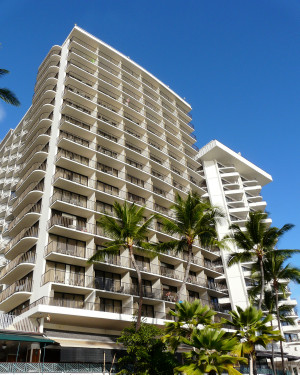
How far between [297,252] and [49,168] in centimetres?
3013

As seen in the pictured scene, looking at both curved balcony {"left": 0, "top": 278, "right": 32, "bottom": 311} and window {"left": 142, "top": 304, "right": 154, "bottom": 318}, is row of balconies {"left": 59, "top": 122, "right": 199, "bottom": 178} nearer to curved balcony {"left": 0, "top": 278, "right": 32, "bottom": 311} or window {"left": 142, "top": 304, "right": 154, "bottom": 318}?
curved balcony {"left": 0, "top": 278, "right": 32, "bottom": 311}

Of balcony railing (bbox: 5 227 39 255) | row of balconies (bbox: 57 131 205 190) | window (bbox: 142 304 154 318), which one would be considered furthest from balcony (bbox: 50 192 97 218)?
window (bbox: 142 304 154 318)

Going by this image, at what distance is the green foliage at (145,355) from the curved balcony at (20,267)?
1253 cm

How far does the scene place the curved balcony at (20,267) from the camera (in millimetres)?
34312

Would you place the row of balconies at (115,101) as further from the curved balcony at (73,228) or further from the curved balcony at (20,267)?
the curved balcony at (20,267)

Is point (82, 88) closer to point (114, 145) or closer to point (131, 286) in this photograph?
point (114, 145)

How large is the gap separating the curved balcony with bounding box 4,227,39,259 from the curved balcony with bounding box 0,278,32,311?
356 cm

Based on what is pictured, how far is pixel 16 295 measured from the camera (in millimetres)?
32875

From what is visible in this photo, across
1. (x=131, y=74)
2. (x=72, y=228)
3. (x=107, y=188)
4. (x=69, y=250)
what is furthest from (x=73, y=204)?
(x=131, y=74)

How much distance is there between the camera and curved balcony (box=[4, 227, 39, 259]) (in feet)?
117

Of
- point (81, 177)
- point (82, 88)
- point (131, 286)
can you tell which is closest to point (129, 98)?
point (82, 88)

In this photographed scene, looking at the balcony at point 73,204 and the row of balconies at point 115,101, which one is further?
the row of balconies at point 115,101

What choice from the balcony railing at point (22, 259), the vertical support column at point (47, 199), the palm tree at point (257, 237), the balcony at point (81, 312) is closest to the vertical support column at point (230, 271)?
the palm tree at point (257, 237)

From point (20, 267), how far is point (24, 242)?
9.45 ft
